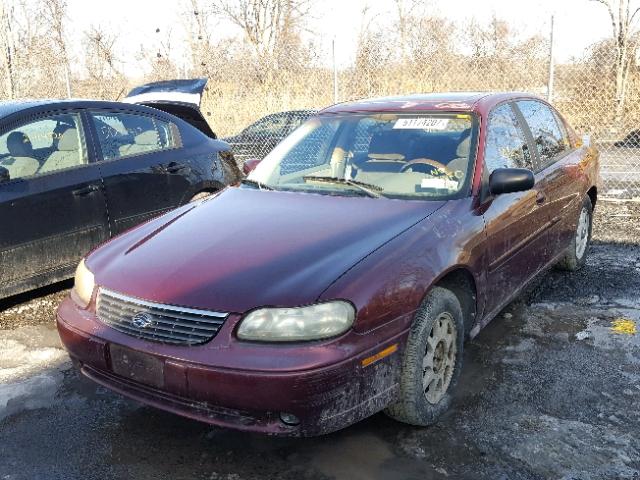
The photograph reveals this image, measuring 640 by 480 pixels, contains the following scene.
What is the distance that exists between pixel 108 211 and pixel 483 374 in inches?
125

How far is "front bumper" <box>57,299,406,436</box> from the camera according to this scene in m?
2.26

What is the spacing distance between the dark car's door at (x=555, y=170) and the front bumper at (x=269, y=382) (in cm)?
210

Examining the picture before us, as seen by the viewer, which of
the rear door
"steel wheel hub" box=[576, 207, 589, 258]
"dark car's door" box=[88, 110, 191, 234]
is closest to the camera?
"dark car's door" box=[88, 110, 191, 234]

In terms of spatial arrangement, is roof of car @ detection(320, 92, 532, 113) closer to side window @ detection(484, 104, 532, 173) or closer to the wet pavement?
side window @ detection(484, 104, 532, 173)

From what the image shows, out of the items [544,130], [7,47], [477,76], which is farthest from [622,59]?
[7,47]

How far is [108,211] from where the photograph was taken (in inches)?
188

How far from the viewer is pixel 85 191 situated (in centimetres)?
462

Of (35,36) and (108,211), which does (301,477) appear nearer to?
(108,211)

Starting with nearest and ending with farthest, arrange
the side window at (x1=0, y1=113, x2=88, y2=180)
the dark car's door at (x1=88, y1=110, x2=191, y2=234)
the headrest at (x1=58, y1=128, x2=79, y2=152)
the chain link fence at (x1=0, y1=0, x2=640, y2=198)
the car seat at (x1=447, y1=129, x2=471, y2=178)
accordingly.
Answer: the car seat at (x1=447, y1=129, x2=471, y2=178) < the side window at (x1=0, y1=113, x2=88, y2=180) < the headrest at (x1=58, y1=128, x2=79, y2=152) < the dark car's door at (x1=88, y1=110, x2=191, y2=234) < the chain link fence at (x1=0, y1=0, x2=640, y2=198)

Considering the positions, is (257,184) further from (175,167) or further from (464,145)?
(175,167)

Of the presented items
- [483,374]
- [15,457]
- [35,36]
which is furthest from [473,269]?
[35,36]

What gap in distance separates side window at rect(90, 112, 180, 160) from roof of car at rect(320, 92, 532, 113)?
6.14 ft

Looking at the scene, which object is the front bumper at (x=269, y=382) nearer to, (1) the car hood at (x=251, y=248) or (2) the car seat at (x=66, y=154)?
(1) the car hood at (x=251, y=248)

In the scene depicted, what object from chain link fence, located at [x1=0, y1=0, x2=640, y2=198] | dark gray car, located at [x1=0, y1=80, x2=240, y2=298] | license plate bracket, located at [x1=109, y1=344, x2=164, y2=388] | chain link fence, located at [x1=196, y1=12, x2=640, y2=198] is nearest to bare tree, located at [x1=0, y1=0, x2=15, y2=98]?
chain link fence, located at [x1=0, y1=0, x2=640, y2=198]
